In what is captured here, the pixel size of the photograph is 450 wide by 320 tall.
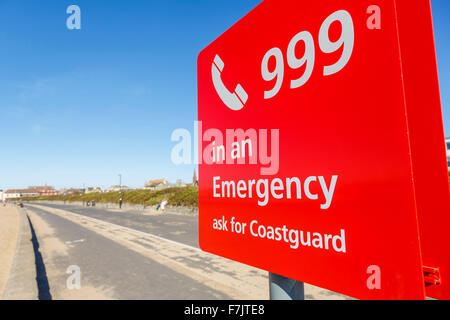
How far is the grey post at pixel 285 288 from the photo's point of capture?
2.68ft

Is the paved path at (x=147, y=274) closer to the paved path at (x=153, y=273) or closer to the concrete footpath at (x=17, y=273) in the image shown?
the paved path at (x=153, y=273)

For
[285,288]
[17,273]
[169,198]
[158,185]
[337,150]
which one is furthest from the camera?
[158,185]

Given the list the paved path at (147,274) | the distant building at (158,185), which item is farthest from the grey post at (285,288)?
the distant building at (158,185)

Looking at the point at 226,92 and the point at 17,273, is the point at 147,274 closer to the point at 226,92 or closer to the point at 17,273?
the point at 17,273

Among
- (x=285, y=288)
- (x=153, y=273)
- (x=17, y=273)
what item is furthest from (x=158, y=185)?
(x=285, y=288)

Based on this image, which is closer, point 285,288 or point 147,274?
point 285,288

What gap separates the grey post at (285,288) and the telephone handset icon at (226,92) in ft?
2.00

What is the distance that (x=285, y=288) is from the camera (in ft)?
2.70

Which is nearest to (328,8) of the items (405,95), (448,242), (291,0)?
(291,0)

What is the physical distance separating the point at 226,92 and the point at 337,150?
55 centimetres

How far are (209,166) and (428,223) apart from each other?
769 mm

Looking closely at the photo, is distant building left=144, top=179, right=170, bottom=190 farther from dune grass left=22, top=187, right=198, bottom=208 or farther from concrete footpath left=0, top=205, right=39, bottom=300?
concrete footpath left=0, top=205, right=39, bottom=300

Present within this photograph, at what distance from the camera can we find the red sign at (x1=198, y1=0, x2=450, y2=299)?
1.66ft

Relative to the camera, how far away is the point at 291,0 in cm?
81
